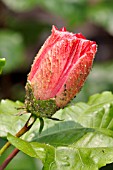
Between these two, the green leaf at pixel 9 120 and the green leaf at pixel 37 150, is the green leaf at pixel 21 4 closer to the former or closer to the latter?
the green leaf at pixel 9 120

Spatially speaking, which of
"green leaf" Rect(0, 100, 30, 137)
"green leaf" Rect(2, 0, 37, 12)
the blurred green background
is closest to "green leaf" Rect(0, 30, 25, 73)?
the blurred green background

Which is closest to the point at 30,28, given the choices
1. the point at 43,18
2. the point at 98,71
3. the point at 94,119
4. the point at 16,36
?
the point at 16,36

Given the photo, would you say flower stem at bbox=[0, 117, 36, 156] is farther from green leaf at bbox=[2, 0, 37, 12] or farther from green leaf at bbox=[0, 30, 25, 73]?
green leaf at bbox=[2, 0, 37, 12]

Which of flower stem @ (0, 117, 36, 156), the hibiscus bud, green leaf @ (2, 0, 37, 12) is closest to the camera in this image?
the hibiscus bud

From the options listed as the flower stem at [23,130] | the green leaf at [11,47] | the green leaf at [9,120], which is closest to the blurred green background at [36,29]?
the green leaf at [11,47]

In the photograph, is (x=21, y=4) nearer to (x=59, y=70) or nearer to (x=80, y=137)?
(x=80, y=137)

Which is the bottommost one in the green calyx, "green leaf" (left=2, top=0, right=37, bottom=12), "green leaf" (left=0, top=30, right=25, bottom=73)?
"green leaf" (left=0, top=30, right=25, bottom=73)
